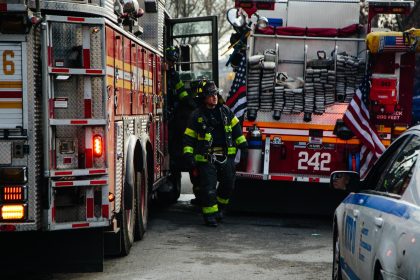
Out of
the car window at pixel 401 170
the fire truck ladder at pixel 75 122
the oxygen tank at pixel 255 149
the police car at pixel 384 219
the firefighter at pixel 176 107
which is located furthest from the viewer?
the firefighter at pixel 176 107

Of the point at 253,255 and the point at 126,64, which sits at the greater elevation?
the point at 126,64

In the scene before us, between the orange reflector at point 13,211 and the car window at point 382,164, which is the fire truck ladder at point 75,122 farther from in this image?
the car window at point 382,164

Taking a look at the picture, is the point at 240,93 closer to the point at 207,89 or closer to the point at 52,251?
the point at 207,89

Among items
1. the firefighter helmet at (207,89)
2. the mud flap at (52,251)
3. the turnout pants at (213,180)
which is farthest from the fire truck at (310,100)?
the mud flap at (52,251)

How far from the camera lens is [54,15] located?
296 inches

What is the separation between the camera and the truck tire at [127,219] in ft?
29.5

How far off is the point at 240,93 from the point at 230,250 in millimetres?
3234

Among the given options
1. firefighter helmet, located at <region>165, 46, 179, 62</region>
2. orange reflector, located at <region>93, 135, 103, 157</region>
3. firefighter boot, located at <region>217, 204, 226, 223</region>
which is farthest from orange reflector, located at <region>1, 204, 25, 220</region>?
firefighter helmet, located at <region>165, 46, 179, 62</region>

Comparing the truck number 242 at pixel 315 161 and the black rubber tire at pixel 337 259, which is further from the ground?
the truck number 242 at pixel 315 161

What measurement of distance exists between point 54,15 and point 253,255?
12.5 feet

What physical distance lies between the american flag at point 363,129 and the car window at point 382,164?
18.6ft

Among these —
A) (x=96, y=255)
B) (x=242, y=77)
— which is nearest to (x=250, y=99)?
(x=242, y=77)

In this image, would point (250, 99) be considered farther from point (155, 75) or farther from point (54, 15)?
point (54, 15)

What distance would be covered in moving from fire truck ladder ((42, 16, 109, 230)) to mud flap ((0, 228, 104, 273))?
20cm
